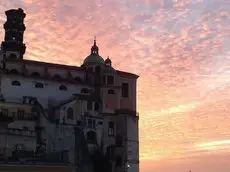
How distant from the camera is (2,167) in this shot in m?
40.2

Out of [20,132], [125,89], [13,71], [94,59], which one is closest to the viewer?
[20,132]

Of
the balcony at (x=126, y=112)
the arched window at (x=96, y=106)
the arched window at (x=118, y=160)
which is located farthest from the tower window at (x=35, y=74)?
the arched window at (x=118, y=160)

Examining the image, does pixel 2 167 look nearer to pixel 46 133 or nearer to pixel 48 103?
pixel 46 133

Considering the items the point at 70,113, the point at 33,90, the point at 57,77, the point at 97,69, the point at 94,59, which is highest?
the point at 94,59

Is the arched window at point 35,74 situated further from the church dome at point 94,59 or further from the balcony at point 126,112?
the balcony at point 126,112

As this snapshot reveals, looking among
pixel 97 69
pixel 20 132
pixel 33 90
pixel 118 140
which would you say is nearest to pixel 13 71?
pixel 33 90

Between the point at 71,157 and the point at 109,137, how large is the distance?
11.6m

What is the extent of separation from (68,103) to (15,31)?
19.8m

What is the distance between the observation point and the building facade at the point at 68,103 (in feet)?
251

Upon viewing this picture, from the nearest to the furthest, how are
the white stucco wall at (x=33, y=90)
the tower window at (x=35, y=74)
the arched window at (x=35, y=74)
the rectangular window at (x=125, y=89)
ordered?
the white stucco wall at (x=33, y=90)
the tower window at (x=35, y=74)
the arched window at (x=35, y=74)
the rectangular window at (x=125, y=89)

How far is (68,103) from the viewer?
80000 millimetres

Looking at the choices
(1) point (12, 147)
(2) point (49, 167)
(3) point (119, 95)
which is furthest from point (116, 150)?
(2) point (49, 167)

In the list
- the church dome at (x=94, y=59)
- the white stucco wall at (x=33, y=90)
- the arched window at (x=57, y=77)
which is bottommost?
the white stucco wall at (x=33, y=90)

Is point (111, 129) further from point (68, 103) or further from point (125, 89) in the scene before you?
point (68, 103)
